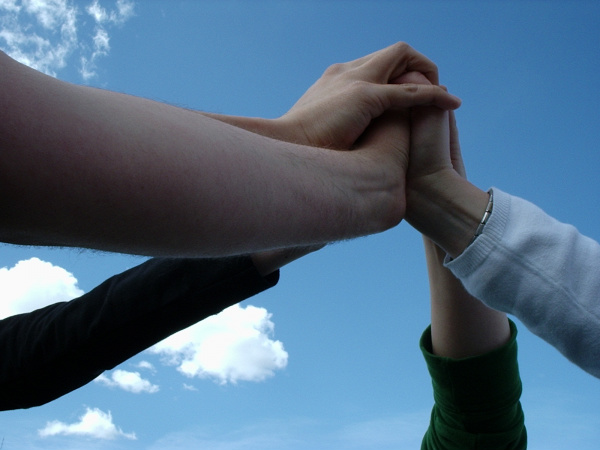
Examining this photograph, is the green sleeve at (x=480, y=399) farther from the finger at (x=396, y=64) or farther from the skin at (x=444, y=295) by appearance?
the finger at (x=396, y=64)

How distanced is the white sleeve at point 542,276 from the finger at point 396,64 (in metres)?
0.61

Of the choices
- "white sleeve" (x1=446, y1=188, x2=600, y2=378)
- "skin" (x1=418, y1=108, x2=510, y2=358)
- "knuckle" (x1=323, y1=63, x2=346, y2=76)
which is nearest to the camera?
"white sleeve" (x1=446, y1=188, x2=600, y2=378)

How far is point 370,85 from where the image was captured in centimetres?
145

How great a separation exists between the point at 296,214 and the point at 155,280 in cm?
67

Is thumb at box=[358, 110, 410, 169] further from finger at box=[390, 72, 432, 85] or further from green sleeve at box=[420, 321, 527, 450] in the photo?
green sleeve at box=[420, 321, 527, 450]

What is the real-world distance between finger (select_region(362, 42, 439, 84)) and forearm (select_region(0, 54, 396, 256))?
75 cm

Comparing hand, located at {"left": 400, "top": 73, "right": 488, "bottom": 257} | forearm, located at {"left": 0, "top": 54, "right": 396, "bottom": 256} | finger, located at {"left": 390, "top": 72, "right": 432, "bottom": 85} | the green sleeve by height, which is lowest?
the green sleeve

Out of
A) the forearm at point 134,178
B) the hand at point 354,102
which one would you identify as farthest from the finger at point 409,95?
the forearm at point 134,178

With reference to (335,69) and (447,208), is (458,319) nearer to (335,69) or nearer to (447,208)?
(447,208)

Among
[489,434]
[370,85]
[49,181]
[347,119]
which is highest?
[370,85]

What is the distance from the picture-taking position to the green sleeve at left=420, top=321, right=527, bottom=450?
4.87ft

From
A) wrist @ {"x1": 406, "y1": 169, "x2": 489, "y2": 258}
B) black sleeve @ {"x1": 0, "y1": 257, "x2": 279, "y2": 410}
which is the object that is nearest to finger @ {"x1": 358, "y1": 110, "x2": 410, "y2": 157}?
wrist @ {"x1": 406, "y1": 169, "x2": 489, "y2": 258}

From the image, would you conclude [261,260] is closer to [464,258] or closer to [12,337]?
[464,258]

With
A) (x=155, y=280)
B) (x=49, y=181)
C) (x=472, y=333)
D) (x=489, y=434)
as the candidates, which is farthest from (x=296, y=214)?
(x=489, y=434)
